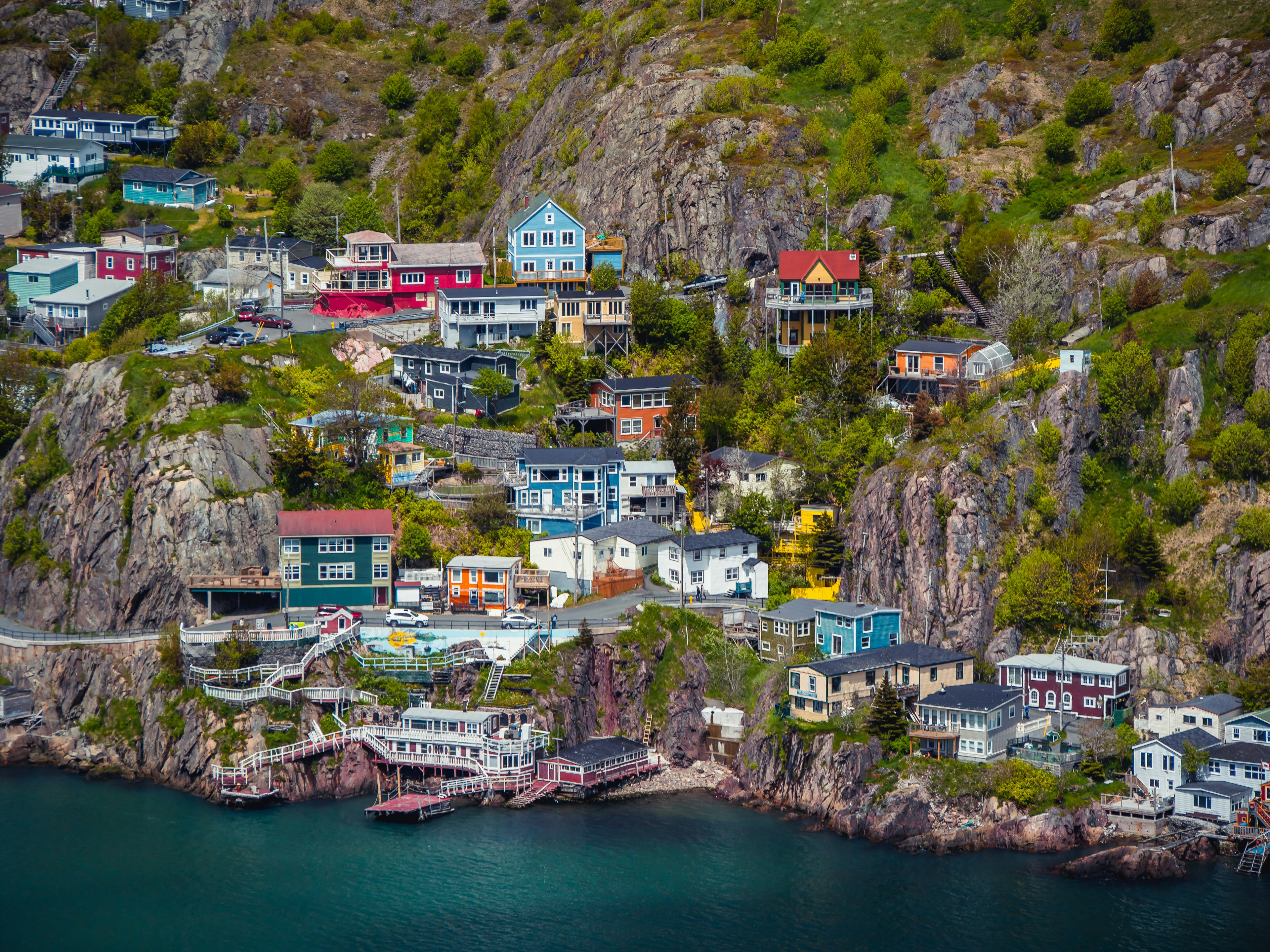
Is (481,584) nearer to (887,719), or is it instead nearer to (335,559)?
(335,559)

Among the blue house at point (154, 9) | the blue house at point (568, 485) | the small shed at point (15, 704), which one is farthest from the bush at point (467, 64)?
the small shed at point (15, 704)

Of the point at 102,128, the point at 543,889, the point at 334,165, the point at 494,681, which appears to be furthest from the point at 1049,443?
the point at 102,128

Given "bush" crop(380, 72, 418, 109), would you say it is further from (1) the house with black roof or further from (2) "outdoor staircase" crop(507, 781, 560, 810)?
(2) "outdoor staircase" crop(507, 781, 560, 810)

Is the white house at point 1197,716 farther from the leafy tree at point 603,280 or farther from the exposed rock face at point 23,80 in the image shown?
the exposed rock face at point 23,80

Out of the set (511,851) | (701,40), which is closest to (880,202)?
(701,40)

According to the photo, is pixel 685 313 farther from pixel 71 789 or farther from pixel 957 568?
pixel 71 789

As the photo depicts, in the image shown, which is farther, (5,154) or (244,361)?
(5,154)

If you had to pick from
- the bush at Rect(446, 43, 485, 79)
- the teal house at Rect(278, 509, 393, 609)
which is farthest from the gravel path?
the bush at Rect(446, 43, 485, 79)
